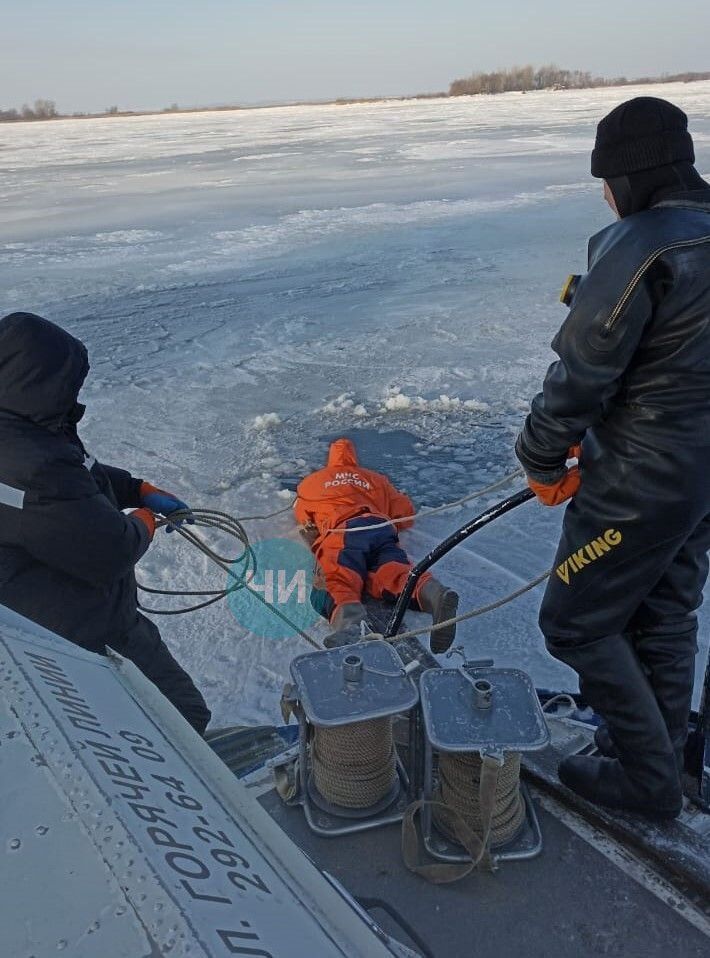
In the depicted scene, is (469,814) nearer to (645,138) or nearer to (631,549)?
(631,549)

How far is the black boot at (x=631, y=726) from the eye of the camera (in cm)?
206

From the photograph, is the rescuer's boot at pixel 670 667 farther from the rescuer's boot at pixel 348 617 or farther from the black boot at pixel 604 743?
the rescuer's boot at pixel 348 617

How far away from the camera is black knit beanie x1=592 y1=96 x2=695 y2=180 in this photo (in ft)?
6.02

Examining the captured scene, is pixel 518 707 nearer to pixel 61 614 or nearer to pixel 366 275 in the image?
pixel 61 614

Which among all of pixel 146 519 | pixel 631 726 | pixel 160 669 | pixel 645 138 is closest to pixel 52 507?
pixel 146 519

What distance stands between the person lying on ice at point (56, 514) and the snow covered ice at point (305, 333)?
1015 mm

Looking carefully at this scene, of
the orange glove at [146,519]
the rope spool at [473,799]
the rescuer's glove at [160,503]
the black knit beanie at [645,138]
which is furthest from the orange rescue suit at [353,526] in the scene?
the black knit beanie at [645,138]

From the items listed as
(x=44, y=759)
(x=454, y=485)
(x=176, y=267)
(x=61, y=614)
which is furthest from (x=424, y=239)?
(x=44, y=759)

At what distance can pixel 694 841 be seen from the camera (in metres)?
2.07

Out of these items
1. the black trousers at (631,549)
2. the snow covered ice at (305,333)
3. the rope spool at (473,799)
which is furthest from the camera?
the snow covered ice at (305,333)

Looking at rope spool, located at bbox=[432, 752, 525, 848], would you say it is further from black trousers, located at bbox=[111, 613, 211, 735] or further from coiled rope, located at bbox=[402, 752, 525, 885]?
black trousers, located at bbox=[111, 613, 211, 735]

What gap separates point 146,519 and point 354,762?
1.05 meters

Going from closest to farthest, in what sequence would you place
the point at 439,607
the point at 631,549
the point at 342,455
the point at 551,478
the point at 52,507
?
the point at 631,549 < the point at 551,478 < the point at 52,507 < the point at 439,607 < the point at 342,455

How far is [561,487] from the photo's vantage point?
208 centimetres
